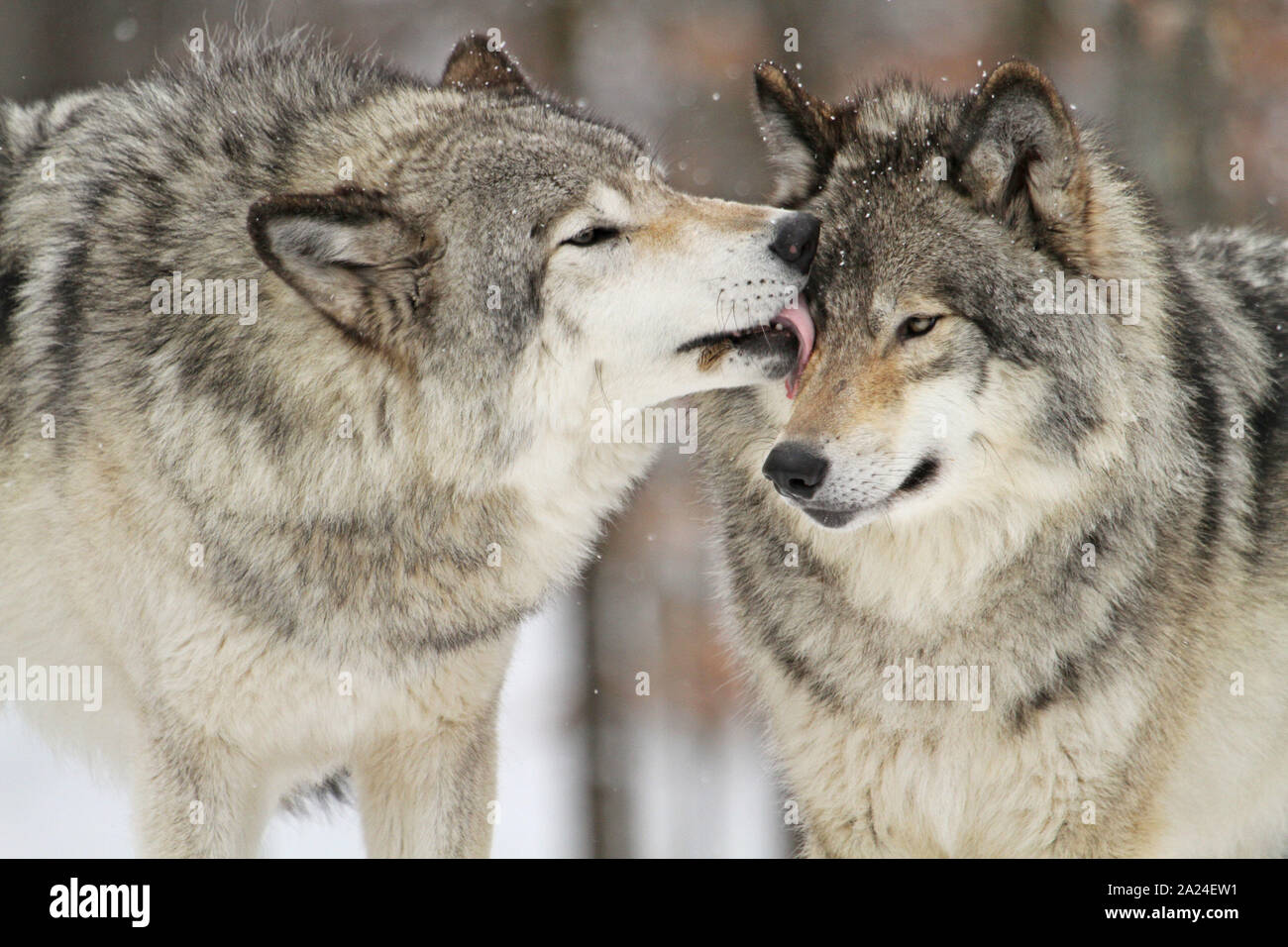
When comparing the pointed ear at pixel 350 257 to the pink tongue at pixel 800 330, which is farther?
A: the pink tongue at pixel 800 330

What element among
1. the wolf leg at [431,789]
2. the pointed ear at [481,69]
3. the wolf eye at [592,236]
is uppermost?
the pointed ear at [481,69]

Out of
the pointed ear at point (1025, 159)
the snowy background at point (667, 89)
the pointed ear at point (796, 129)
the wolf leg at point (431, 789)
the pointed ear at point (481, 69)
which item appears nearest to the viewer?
the pointed ear at point (1025, 159)

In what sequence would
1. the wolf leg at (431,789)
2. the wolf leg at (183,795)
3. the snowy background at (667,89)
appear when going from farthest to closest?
the snowy background at (667,89)
the wolf leg at (431,789)
the wolf leg at (183,795)

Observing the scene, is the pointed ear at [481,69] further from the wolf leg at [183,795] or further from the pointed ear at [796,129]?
the wolf leg at [183,795]

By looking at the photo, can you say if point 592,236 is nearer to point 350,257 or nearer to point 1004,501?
point 350,257

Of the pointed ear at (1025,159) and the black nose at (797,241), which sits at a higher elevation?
the pointed ear at (1025,159)

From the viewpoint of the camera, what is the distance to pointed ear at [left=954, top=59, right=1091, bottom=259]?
306 centimetres

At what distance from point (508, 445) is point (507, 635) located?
621 mm

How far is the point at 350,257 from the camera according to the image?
3.15 metres

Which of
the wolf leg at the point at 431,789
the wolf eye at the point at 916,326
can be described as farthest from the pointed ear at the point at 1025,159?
the wolf leg at the point at 431,789

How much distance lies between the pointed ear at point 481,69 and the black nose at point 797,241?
105cm

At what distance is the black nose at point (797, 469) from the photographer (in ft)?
9.93

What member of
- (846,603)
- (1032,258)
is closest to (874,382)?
(1032,258)

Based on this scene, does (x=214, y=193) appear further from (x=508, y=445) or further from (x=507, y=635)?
(x=507, y=635)
